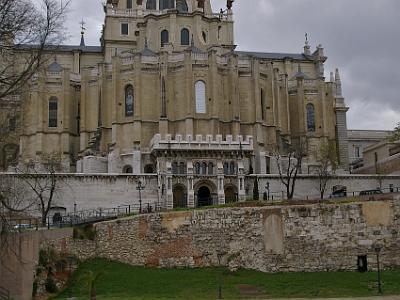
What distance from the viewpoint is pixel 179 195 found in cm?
6631

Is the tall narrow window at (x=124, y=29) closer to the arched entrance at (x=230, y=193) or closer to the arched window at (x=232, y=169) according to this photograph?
the arched window at (x=232, y=169)

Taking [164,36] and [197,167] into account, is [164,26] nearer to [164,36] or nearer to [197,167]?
[164,36]

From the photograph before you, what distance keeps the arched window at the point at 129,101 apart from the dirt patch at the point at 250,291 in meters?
40.6

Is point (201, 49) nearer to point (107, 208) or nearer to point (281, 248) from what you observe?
point (107, 208)

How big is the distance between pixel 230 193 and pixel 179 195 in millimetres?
5369

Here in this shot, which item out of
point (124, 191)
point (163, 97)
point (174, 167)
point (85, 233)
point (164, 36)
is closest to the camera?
point (85, 233)

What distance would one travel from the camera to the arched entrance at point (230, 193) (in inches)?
2643

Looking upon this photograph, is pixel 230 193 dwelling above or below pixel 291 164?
below

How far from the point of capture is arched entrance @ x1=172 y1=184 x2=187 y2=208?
2586 inches

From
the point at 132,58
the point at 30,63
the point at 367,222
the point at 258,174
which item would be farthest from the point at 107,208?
the point at 30,63

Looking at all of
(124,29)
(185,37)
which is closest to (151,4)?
(124,29)

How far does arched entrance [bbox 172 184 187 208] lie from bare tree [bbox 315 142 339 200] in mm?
14086

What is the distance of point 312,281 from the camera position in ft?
132

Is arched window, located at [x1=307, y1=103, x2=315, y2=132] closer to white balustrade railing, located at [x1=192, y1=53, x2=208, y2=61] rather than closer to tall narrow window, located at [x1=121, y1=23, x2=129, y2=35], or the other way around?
white balustrade railing, located at [x1=192, y1=53, x2=208, y2=61]
